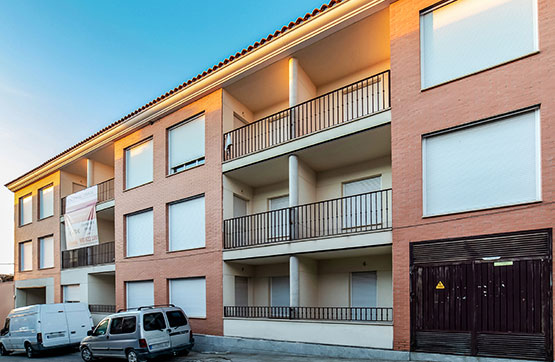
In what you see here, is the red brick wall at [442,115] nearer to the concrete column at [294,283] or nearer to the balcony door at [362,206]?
the balcony door at [362,206]

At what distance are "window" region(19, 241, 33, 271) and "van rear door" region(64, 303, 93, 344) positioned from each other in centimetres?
974

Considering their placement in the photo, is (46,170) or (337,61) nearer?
(337,61)

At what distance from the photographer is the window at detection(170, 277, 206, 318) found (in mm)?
12906

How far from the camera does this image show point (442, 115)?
8.47 metres

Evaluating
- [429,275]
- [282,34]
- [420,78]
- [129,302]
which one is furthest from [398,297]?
[129,302]

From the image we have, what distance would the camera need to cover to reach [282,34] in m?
10.8

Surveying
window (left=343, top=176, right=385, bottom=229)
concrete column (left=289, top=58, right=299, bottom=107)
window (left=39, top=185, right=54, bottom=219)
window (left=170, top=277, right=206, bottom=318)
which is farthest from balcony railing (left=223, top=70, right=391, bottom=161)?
window (left=39, top=185, right=54, bottom=219)

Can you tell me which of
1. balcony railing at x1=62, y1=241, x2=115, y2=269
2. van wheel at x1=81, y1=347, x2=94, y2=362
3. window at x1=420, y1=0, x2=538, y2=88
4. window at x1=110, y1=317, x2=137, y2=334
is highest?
window at x1=420, y1=0, x2=538, y2=88

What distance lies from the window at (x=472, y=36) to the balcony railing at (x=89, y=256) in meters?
14.4

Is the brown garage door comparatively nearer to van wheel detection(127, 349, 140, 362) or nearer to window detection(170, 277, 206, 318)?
van wheel detection(127, 349, 140, 362)

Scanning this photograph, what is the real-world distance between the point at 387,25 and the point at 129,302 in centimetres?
1317

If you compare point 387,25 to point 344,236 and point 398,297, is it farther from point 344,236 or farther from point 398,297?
point 398,297

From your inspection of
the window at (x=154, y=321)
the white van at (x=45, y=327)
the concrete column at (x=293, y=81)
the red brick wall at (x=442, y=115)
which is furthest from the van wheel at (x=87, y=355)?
the concrete column at (x=293, y=81)

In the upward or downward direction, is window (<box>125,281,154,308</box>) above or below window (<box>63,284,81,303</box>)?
above
